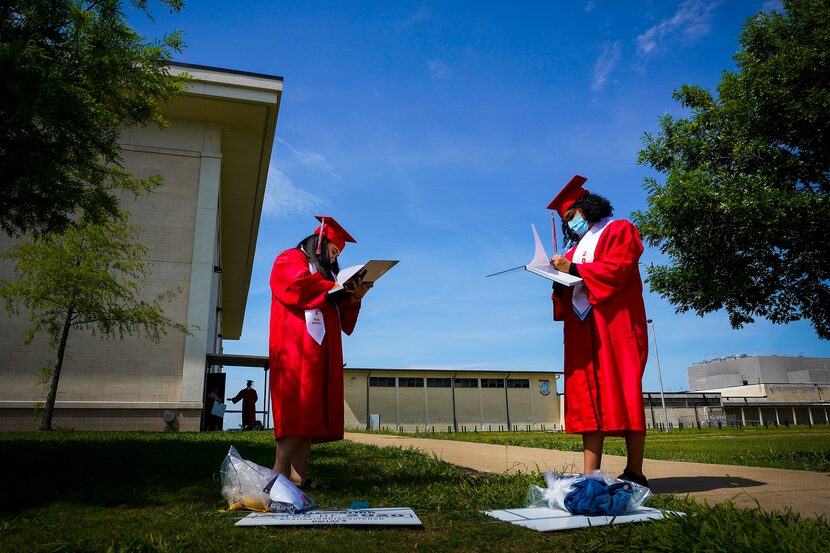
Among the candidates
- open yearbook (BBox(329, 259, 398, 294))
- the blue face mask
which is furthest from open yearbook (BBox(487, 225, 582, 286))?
open yearbook (BBox(329, 259, 398, 294))

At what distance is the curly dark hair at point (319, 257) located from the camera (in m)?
4.37

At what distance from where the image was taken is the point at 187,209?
18.3 meters

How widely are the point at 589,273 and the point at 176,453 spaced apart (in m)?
5.52

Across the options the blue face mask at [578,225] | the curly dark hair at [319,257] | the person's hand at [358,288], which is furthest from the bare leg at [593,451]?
the curly dark hair at [319,257]

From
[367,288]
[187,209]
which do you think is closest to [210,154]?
[187,209]

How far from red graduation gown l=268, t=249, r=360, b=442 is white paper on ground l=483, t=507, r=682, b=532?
1.44m

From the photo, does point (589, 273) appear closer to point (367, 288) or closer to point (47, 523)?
point (367, 288)

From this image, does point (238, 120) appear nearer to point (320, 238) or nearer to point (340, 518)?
point (320, 238)

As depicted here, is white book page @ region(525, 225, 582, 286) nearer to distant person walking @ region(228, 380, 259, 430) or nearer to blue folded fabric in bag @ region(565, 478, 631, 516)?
blue folded fabric in bag @ region(565, 478, 631, 516)

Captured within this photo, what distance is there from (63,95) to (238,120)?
1451cm

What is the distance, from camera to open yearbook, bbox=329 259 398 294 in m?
4.28

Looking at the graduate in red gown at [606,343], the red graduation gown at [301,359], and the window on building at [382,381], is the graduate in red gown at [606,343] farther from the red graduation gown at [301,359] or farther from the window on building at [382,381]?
the window on building at [382,381]

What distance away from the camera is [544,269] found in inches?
157

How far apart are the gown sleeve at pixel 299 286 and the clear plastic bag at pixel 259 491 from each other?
1.19 m
